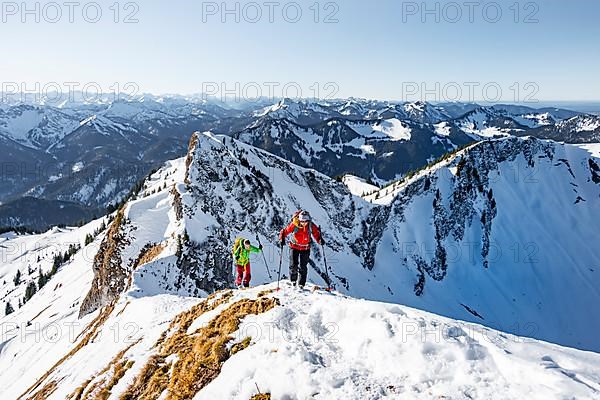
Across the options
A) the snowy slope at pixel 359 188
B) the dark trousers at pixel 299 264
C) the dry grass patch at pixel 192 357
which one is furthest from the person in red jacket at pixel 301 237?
the snowy slope at pixel 359 188

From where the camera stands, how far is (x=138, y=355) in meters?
15.2

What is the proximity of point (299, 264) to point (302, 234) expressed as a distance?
1595 mm

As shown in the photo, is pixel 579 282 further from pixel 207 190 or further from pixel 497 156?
pixel 207 190

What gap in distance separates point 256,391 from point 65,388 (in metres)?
11.9

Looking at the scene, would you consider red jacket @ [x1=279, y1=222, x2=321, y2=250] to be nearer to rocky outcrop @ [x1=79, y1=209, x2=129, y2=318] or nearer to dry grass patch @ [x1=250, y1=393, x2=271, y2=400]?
dry grass patch @ [x1=250, y1=393, x2=271, y2=400]

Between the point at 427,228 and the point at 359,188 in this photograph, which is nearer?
the point at 427,228

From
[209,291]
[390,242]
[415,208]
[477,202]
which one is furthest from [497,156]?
[209,291]

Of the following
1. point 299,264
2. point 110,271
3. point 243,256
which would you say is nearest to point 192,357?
point 299,264

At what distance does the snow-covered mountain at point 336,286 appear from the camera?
9.31 meters

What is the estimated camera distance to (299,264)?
56.2 ft

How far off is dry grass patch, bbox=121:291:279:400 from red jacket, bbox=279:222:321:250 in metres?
3.05

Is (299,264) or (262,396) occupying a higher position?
(299,264)

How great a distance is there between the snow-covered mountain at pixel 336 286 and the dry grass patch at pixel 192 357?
0.08 metres

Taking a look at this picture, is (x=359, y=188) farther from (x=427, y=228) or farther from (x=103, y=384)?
(x=103, y=384)
